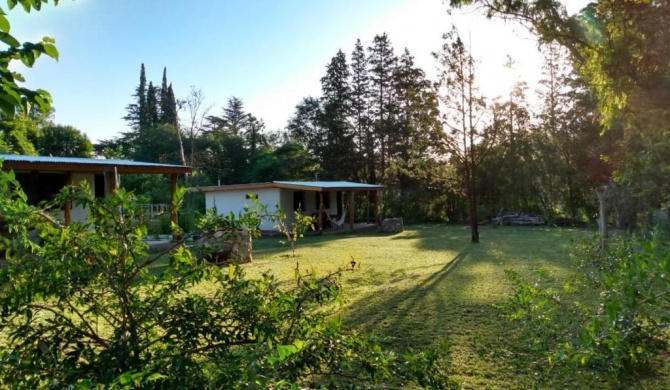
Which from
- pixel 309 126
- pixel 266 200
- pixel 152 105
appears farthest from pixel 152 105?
pixel 266 200

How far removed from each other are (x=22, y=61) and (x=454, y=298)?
5.60 meters

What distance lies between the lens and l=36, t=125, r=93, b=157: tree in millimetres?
25734

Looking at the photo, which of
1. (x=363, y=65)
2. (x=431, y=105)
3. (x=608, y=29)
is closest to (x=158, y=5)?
(x=608, y=29)

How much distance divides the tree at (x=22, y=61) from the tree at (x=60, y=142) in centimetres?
2867

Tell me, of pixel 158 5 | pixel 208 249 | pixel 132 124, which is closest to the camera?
pixel 208 249

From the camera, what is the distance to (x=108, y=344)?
1.36m

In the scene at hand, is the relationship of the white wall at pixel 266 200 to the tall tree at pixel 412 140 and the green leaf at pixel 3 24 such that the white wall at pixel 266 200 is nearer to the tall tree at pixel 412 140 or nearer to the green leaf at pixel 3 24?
the tall tree at pixel 412 140

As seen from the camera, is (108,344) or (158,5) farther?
(158,5)

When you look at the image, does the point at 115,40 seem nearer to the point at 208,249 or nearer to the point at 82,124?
the point at 208,249

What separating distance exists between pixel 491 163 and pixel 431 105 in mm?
12389

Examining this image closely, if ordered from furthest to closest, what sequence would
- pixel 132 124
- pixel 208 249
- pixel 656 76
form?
pixel 132 124 < pixel 656 76 < pixel 208 249

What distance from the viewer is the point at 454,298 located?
234 inches

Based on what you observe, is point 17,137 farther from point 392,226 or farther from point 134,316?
point 134,316

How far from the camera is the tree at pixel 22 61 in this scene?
1.23 metres
